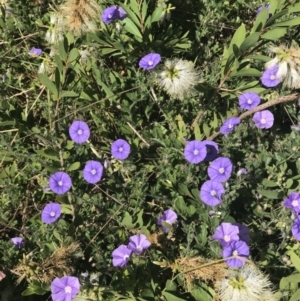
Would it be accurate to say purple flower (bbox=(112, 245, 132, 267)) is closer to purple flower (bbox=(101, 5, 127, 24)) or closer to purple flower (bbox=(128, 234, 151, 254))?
purple flower (bbox=(128, 234, 151, 254))

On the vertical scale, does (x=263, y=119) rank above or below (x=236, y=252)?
above

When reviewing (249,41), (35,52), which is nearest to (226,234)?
(249,41)

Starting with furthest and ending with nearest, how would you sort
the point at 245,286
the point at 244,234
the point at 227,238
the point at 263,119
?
the point at 263,119 < the point at 244,234 < the point at 227,238 < the point at 245,286

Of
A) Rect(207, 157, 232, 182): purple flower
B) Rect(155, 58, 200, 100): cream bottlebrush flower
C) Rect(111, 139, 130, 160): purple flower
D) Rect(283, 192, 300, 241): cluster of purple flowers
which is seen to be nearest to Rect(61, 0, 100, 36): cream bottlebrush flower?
Rect(155, 58, 200, 100): cream bottlebrush flower

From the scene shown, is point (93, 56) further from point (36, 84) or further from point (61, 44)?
point (36, 84)

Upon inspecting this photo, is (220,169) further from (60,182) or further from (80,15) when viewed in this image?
(80,15)

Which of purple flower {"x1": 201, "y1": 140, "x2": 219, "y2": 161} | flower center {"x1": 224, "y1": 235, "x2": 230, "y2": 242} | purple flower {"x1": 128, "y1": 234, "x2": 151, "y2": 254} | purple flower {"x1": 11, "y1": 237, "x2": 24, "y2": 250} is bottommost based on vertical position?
purple flower {"x1": 11, "y1": 237, "x2": 24, "y2": 250}
